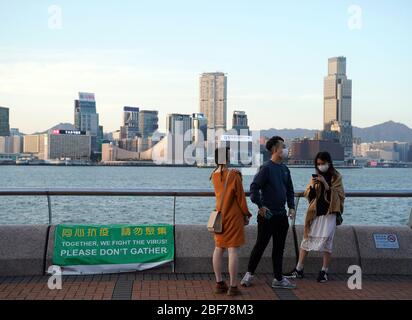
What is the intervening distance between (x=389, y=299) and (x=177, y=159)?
178 m

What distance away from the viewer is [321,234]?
331 inches

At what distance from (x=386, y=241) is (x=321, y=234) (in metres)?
1.32

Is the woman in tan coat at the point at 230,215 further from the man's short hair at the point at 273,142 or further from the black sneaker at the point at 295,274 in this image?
the black sneaker at the point at 295,274

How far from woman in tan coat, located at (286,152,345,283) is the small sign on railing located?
988 millimetres

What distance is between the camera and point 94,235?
28.2ft

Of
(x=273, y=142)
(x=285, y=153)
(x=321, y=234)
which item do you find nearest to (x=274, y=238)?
(x=321, y=234)

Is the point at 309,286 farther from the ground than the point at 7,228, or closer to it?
closer to it

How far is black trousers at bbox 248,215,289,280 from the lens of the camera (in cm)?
794

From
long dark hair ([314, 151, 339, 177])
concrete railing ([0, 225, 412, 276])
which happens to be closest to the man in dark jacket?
long dark hair ([314, 151, 339, 177])
